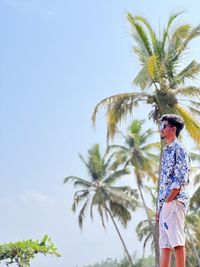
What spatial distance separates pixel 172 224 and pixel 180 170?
18.4 inches

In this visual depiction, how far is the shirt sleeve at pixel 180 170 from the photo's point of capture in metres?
4.80

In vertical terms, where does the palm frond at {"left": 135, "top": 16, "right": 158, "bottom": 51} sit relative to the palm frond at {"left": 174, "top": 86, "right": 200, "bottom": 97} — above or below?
above

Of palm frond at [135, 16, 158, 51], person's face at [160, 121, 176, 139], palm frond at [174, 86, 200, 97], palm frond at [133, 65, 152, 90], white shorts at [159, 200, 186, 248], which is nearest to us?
white shorts at [159, 200, 186, 248]

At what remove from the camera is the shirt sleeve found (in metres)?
4.80

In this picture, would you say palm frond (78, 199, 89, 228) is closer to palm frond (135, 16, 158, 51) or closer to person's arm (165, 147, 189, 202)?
palm frond (135, 16, 158, 51)

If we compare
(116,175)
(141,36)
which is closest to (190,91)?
(141,36)

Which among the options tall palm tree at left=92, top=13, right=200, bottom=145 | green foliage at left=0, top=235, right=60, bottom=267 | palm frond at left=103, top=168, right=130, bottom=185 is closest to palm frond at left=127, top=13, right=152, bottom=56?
tall palm tree at left=92, top=13, right=200, bottom=145

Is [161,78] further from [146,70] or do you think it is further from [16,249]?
[16,249]

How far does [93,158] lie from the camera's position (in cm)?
3569

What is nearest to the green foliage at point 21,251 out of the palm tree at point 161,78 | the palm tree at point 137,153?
the palm tree at point 161,78

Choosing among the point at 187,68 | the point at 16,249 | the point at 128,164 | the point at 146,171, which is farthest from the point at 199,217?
the point at 16,249

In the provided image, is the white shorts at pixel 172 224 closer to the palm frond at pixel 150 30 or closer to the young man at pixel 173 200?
the young man at pixel 173 200

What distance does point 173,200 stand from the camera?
15.7 feet

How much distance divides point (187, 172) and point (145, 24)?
13.1 m
